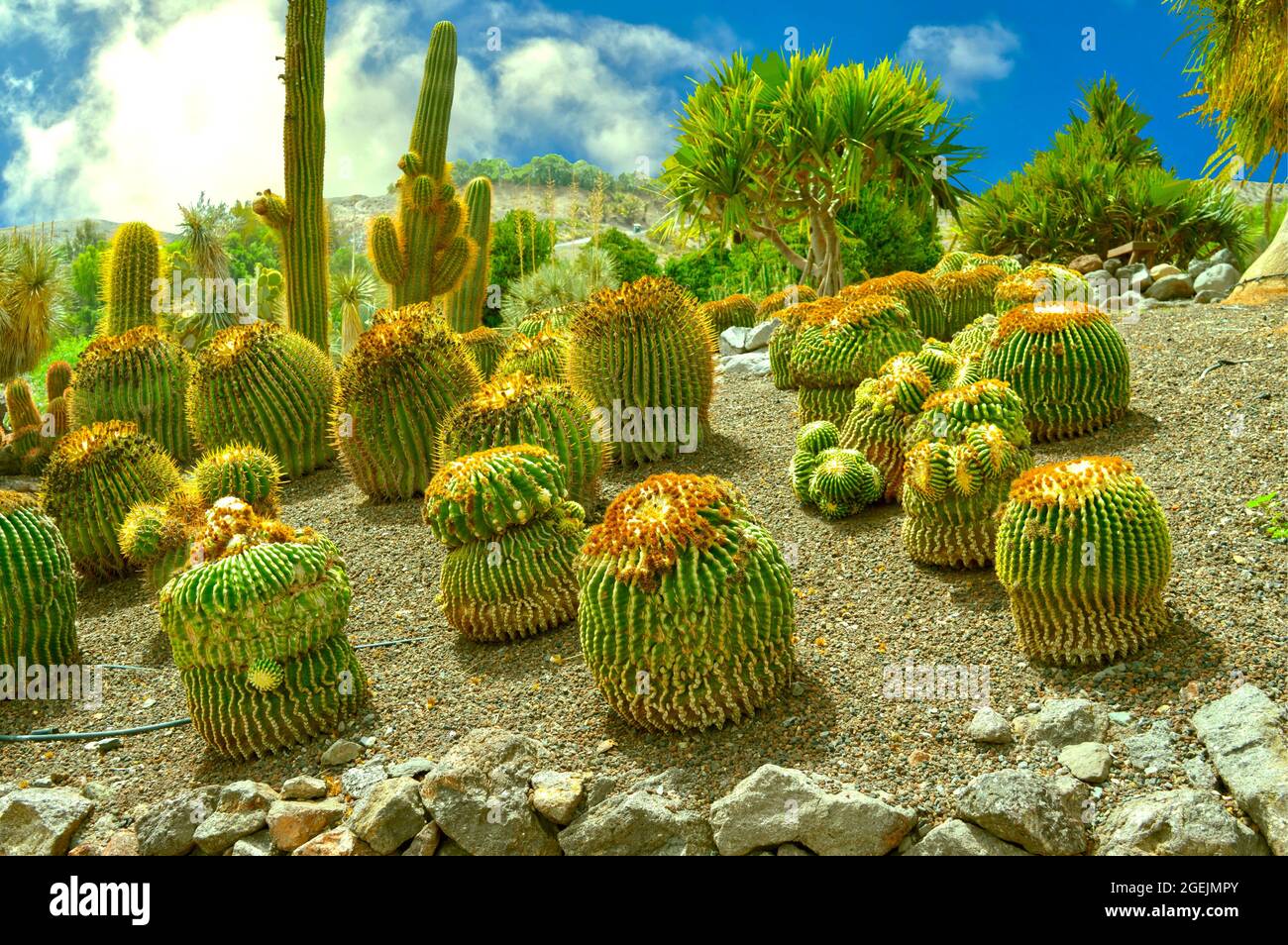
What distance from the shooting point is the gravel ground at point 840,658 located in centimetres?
443

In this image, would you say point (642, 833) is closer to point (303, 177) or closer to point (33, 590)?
point (33, 590)

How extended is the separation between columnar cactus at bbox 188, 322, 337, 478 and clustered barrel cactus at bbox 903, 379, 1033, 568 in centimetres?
523

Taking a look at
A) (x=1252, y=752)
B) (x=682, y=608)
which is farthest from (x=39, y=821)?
(x=1252, y=752)

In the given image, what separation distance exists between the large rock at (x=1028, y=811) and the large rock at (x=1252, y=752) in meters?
0.58

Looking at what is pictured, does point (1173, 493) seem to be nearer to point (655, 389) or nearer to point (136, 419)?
point (655, 389)

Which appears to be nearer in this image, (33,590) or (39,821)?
(39,821)

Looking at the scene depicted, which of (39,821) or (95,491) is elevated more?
(95,491)

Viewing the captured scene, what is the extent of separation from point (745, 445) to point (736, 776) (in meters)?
4.34

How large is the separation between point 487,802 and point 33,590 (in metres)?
3.42

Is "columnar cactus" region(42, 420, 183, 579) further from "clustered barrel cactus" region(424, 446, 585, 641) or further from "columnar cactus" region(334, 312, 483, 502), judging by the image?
"clustered barrel cactus" region(424, 446, 585, 641)

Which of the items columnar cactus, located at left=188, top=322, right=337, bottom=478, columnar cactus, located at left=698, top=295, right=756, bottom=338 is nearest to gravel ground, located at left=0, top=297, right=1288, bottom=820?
columnar cactus, located at left=188, top=322, right=337, bottom=478

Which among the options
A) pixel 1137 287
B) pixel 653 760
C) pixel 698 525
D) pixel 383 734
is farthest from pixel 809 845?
pixel 1137 287

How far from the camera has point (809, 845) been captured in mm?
3910

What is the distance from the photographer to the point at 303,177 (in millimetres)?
11680
